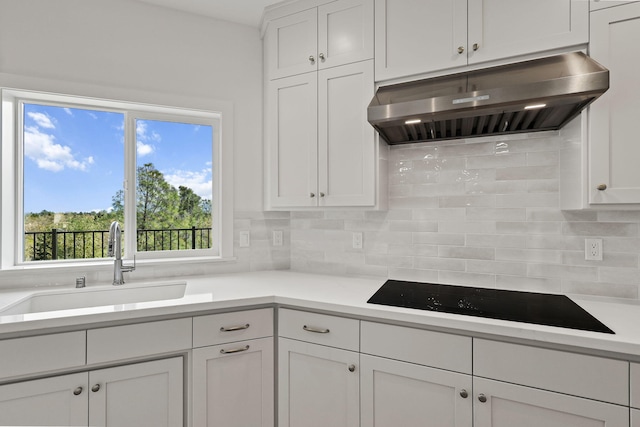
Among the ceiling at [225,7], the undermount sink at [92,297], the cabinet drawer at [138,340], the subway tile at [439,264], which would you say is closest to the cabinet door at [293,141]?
the ceiling at [225,7]

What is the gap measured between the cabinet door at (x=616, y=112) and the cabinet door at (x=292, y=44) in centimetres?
143

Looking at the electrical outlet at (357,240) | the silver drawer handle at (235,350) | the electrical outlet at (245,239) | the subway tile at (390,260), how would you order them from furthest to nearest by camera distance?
the electrical outlet at (245,239)
the electrical outlet at (357,240)
the subway tile at (390,260)
the silver drawer handle at (235,350)

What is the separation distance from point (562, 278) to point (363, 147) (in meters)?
1.27

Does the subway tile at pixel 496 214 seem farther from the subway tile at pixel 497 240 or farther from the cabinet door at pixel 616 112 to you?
the cabinet door at pixel 616 112

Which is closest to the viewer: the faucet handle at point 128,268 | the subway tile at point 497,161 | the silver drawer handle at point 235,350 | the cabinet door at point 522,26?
the cabinet door at point 522,26

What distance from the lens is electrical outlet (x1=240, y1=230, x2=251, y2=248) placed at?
2.48 m

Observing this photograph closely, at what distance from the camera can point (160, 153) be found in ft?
7.88

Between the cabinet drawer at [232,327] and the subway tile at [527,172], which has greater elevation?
the subway tile at [527,172]

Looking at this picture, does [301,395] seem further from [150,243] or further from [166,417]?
[150,243]

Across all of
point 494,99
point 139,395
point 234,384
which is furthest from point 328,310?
point 494,99

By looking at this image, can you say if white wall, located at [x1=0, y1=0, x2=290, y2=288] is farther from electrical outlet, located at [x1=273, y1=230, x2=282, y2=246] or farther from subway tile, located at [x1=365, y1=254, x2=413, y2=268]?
Answer: subway tile, located at [x1=365, y1=254, x2=413, y2=268]

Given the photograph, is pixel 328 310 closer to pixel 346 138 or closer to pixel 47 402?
pixel 346 138

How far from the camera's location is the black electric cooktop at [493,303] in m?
1.34

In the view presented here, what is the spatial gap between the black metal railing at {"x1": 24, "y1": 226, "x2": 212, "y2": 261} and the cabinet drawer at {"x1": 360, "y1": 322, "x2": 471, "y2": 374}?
57.7 inches
